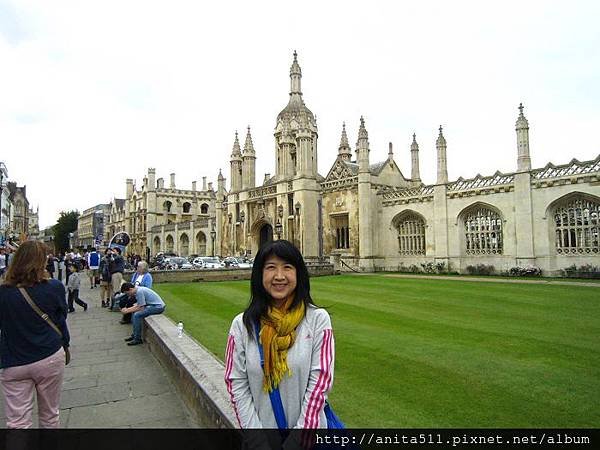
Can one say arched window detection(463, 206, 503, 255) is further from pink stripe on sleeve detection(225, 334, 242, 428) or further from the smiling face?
pink stripe on sleeve detection(225, 334, 242, 428)

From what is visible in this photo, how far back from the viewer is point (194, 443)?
→ 379 centimetres

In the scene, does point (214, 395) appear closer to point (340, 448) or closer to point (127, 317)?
point (340, 448)

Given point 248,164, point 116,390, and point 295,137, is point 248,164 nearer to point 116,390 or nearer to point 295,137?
point 295,137

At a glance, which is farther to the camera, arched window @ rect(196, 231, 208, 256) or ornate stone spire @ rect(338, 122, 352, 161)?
arched window @ rect(196, 231, 208, 256)

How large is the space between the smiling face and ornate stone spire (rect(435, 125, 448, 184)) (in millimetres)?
24183

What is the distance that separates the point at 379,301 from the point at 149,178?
5602 centimetres

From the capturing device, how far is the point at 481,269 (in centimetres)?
2262

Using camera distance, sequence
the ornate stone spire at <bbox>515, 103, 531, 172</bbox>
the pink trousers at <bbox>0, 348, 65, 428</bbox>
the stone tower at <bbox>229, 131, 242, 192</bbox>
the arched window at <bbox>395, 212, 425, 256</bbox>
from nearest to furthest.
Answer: the pink trousers at <bbox>0, 348, 65, 428</bbox>
the ornate stone spire at <bbox>515, 103, 531, 172</bbox>
the arched window at <bbox>395, 212, 425, 256</bbox>
the stone tower at <bbox>229, 131, 242, 192</bbox>

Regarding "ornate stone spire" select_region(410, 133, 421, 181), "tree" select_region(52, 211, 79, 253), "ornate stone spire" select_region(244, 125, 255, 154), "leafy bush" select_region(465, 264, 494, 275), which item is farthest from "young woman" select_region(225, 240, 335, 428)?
"tree" select_region(52, 211, 79, 253)

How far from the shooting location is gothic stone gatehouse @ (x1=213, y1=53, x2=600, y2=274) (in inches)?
777

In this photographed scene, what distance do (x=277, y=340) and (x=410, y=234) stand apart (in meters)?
26.3

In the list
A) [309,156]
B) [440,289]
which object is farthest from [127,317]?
[309,156]

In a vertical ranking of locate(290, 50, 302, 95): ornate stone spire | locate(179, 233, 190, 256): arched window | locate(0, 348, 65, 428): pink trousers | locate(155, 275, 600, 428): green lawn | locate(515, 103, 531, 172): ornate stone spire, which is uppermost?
locate(290, 50, 302, 95): ornate stone spire

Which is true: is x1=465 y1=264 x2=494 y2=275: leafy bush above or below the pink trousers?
below
